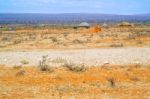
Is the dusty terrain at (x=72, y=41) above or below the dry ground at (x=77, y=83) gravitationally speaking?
below

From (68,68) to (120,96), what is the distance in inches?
243

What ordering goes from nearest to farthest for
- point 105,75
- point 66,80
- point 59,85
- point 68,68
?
point 59,85
point 66,80
point 105,75
point 68,68

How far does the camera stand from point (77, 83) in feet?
47.8

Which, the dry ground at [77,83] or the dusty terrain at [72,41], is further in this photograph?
the dusty terrain at [72,41]

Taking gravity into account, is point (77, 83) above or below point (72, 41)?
above

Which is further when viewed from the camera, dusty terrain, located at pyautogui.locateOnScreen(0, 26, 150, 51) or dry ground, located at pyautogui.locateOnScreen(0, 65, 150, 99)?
dusty terrain, located at pyautogui.locateOnScreen(0, 26, 150, 51)

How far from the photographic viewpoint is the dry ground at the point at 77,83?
41.1 ft

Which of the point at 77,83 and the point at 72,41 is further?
the point at 72,41

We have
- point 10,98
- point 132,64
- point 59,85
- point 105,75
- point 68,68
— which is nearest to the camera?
point 10,98

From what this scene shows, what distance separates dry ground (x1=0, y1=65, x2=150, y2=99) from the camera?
12535 millimetres

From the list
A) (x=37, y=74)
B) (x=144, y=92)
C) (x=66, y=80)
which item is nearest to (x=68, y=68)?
(x=37, y=74)

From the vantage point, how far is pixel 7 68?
748 inches

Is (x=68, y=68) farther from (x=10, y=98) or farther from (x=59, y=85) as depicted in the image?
(x=10, y=98)

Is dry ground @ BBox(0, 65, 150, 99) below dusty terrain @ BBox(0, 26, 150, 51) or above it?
above
